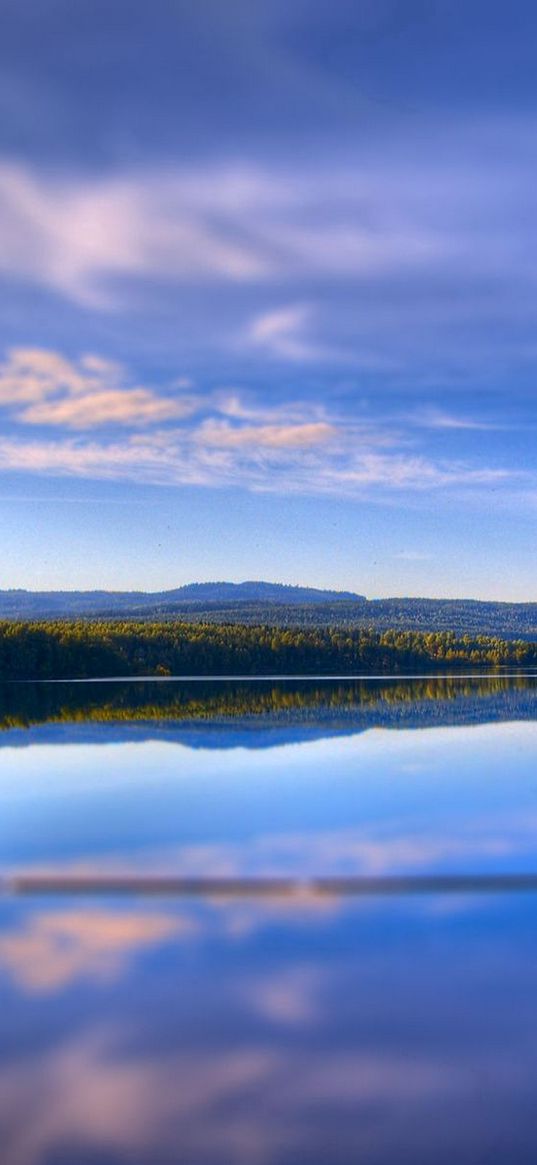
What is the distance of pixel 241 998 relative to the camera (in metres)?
5.37

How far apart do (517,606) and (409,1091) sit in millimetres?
109543

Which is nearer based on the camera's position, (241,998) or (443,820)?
(241,998)

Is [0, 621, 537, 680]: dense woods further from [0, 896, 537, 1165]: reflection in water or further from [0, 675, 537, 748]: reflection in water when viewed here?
[0, 896, 537, 1165]: reflection in water


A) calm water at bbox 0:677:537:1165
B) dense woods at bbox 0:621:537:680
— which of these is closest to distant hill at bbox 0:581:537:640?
dense woods at bbox 0:621:537:680

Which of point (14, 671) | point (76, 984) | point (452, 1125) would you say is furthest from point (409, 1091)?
point (14, 671)

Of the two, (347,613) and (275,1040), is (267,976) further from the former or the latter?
(347,613)

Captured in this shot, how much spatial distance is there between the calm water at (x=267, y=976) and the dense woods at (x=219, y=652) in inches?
1311

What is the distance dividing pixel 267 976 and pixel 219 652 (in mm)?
45945

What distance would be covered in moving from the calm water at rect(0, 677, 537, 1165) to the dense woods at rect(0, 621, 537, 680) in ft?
109

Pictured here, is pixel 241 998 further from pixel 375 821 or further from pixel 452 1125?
pixel 375 821

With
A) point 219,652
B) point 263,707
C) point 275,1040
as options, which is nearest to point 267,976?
point 275,1040

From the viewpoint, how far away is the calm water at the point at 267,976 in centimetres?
408

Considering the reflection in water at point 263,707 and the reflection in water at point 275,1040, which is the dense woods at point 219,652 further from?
the reflection in water at point 275,1040

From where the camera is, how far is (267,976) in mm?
5699
